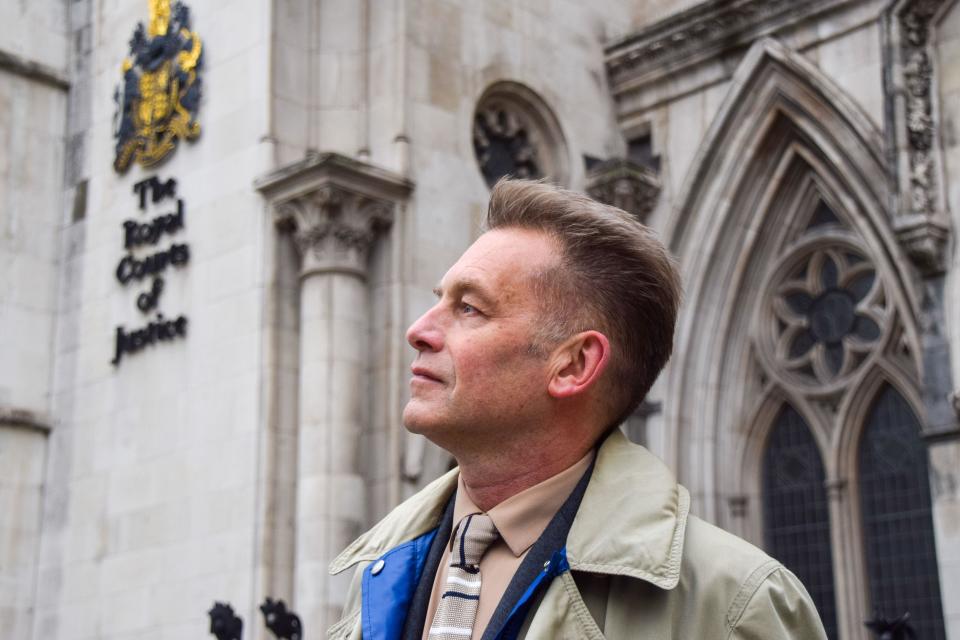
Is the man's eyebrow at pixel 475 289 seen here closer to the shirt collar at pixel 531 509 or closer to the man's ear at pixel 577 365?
the man's ear at pixel 577 365

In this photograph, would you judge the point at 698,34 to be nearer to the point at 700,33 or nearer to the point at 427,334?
the point at 700,33

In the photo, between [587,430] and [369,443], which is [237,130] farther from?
[587,430]

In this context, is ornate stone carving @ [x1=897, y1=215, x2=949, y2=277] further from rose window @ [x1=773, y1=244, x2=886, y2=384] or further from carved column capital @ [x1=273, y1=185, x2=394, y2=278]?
carved column capital @ [x1=273, y1=185, x2=394, y2=278]

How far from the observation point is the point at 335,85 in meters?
12.8

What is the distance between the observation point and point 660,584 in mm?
2100

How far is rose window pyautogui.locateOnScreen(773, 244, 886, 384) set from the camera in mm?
12664

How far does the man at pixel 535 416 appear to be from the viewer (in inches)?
89.4

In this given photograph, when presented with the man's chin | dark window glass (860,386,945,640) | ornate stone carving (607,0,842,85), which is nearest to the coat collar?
the man's chin

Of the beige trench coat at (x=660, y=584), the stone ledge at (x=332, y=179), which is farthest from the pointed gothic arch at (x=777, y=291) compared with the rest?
the beige trench coat at (x=660, y=584)

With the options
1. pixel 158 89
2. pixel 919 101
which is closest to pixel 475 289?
pixel 919 101

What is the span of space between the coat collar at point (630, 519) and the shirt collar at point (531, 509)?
0.07 metres

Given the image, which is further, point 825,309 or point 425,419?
point 825,309

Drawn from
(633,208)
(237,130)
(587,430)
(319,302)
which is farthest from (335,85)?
(587,430)

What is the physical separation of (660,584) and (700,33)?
1225 centimetres
